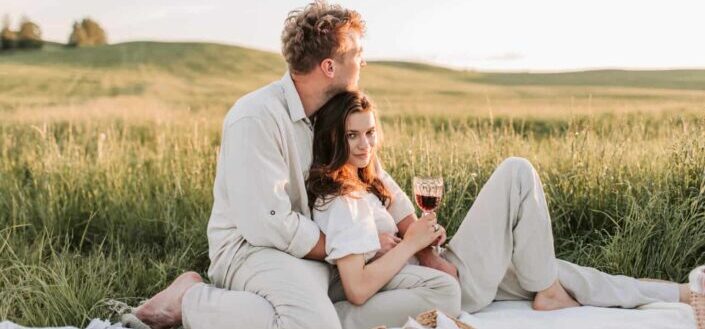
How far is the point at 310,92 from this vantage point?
152 inches

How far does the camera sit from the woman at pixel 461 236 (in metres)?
A: 3.69

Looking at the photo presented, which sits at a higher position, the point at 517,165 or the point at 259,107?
the point at 259,107

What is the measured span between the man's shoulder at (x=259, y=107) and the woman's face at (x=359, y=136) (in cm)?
27

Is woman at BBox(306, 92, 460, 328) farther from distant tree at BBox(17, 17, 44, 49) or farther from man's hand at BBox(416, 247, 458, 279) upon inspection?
distant tree at BBox(17, 17, 44, 49)

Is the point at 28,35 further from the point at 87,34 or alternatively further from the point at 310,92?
the point at 310,92

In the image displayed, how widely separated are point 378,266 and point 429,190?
13.8 inches

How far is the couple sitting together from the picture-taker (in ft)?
11.9

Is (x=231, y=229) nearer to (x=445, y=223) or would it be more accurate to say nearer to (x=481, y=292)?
(x=481, y=292)

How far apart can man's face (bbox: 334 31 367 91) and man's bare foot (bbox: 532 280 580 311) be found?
3.79ft

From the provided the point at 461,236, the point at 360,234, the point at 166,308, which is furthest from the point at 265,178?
the point at 461,236

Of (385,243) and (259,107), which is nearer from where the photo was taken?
(259,107)

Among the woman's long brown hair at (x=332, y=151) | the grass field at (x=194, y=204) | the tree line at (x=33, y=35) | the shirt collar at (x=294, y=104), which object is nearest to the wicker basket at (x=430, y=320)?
the woman's long brown hair at (x=332, y=151)

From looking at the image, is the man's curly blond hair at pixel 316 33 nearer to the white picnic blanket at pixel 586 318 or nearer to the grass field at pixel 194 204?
the white picnic blanket at pixel 586 318

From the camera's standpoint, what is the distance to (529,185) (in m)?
3.86
